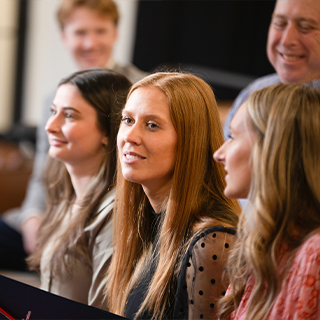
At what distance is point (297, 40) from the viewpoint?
4.80ft

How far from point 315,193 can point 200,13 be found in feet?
13.6

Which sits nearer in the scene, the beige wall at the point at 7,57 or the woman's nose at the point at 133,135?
the woman's nose at the point at 133,135

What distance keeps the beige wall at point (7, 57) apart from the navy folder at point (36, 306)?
3689 mm

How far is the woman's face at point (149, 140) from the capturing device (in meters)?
1.03

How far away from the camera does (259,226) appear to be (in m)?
0.81

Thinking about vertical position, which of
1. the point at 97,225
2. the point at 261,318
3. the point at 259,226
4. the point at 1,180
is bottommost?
the point at 1,180

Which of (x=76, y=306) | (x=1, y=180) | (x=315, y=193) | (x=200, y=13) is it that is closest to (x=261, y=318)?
(x=315, y=193)

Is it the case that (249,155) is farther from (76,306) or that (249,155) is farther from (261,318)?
(76,306)

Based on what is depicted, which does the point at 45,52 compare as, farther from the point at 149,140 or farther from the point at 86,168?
the point at 149,140

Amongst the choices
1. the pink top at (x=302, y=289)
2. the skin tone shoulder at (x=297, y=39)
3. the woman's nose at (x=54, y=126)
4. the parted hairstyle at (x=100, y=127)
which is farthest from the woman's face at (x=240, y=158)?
the skin tone shoulder at (x=297, y=39)

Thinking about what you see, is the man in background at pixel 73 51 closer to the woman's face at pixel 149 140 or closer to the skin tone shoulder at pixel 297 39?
the skin tone shoulder at pixel 297 39

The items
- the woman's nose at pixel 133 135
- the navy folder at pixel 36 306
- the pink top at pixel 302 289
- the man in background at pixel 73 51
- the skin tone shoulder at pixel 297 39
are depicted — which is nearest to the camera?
the pink top at pixel 302 289

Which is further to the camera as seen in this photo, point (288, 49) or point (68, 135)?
point (288, 49)

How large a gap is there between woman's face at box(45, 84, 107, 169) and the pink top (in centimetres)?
Answer: 70
